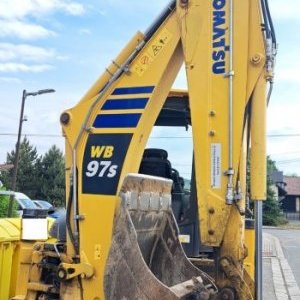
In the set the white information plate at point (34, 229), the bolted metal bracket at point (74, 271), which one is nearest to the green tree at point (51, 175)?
the white information plate at point (34, 229)

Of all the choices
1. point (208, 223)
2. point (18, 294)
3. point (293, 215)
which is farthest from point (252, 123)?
point (293, 215)

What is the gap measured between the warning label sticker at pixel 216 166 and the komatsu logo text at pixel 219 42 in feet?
1.99

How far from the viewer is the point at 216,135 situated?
427 cm

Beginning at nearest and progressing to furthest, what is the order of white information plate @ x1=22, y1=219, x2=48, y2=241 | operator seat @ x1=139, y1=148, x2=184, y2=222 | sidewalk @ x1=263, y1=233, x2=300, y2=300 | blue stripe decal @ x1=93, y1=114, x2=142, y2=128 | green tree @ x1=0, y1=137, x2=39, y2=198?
1. blue stripe decal @ x1=93, y1=114, x2=142, y2=128
2. white information plate @ x1=22, y1=219, x2=48, y2=241
3. operator seat @ x1=139, y1=148, x2=184, y2=222
4. sidewalk @ x1=263, y1=233, x2=300, y2=300
5. green tree @ x1=0, y1=137, x2=39, y2=198

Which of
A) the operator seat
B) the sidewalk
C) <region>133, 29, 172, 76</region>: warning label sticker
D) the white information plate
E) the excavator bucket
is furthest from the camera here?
the sidewalk

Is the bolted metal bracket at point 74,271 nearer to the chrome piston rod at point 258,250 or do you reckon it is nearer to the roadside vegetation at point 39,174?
the chrome piston rod at point 258,250

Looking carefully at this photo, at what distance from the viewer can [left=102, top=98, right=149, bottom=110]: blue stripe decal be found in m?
4.32

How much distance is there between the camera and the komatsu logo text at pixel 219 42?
430 centimetres

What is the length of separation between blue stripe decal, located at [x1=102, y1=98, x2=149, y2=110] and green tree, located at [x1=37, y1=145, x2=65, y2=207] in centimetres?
3947

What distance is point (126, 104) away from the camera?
4.37 metres

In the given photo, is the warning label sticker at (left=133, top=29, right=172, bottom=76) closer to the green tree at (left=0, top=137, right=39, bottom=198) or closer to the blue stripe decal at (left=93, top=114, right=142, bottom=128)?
the blue stripe decal at (left=93, top=114, right=142, bottom=128)

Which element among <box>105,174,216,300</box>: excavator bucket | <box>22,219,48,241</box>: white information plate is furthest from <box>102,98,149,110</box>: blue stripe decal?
<box>22,219,48,241</box>: white information plate

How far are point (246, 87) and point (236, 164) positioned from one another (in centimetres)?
61

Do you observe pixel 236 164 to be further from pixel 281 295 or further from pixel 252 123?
pixel 281 295
